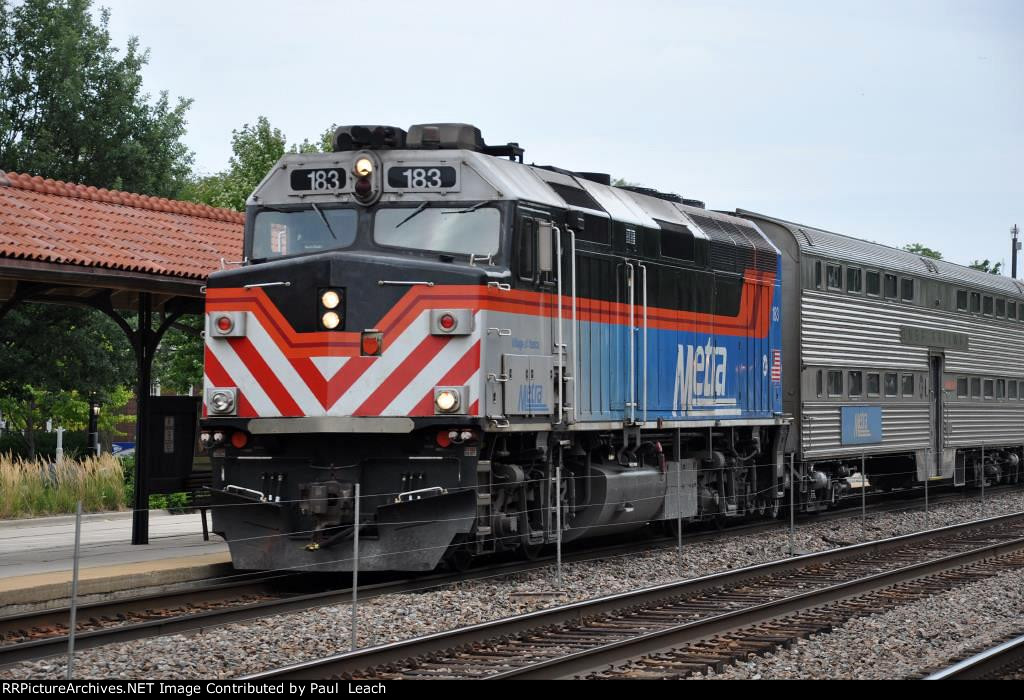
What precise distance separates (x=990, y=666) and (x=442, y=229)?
687cm

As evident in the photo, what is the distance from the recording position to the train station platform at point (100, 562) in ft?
42.3

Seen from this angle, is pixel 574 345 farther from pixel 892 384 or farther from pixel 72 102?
pixel 72 102

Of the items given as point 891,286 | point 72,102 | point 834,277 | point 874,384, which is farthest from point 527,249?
point 72,102

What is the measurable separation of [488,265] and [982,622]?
5751 mm

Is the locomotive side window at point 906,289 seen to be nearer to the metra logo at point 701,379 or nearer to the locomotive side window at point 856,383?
the locomotive side window at point 856,383

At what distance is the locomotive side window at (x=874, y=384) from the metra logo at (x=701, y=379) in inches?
250

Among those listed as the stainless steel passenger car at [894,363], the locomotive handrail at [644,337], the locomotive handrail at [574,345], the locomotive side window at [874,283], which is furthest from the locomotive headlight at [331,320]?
the locomotive side window at [874,283]

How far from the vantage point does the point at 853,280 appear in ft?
79.8

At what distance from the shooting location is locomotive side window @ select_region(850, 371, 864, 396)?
24.0m

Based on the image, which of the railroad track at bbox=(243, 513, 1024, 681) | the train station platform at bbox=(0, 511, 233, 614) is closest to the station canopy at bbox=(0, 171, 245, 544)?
the train station platform at bbox=(0, 511, 233, 614)

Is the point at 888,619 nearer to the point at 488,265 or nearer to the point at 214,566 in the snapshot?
the point at 488,265

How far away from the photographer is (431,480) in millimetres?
13375

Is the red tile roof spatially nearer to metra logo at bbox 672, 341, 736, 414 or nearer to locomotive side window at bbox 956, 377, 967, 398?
metra logo at bbox 672, 341, 736, 414
